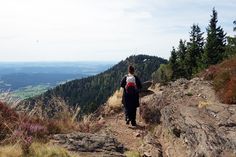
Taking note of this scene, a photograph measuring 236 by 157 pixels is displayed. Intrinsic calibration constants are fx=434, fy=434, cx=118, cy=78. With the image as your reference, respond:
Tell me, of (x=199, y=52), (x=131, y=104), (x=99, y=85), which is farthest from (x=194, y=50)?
(x=99, y=85)

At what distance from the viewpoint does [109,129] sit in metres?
16.0

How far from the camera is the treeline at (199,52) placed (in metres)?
54.7

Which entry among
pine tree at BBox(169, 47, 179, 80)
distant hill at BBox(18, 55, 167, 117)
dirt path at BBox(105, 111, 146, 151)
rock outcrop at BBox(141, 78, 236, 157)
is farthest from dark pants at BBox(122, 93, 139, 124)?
distant hill at BBox(18, 55, 167, 117)

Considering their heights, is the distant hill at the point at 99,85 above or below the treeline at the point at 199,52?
below

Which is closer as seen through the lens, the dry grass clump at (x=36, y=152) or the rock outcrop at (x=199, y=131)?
the rock outcrop at (x=199, y=131)

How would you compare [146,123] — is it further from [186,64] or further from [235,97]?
[186,64]

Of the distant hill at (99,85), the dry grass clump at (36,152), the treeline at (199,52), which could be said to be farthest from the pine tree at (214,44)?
the distant hill at (99,85)

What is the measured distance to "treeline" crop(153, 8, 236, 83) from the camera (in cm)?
5469

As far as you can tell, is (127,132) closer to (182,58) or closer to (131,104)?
(131,104)

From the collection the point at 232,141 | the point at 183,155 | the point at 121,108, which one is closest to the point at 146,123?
the point at 121,108

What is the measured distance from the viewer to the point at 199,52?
6400 centimetres

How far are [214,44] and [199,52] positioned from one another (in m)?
8.03

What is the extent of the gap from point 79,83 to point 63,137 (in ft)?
537

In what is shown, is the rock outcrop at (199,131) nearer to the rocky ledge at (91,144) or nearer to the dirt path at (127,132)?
the dirt path at (127,132)
